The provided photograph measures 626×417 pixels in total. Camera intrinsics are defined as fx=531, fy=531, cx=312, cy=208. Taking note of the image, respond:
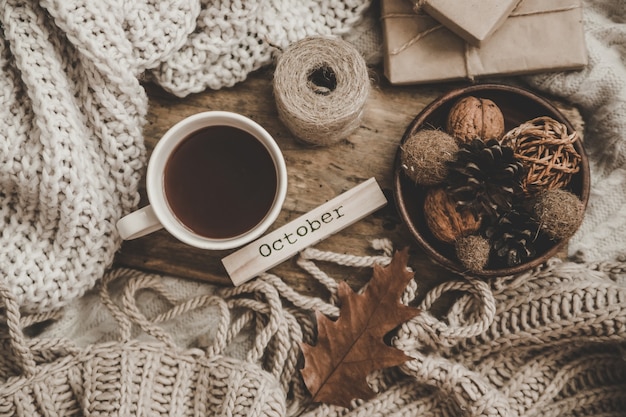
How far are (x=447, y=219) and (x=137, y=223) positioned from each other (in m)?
0.46

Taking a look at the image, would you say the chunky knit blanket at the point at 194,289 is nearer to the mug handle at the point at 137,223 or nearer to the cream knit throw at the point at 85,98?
the cream knit throw at the point at 85,98

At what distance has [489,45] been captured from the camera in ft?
2.93

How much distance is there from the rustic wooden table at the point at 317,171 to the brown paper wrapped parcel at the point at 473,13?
0.36 ft

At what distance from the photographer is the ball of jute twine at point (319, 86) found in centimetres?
82

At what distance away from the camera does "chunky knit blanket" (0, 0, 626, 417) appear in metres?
0.82

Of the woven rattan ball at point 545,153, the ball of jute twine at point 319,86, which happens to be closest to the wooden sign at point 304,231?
the ball of jute twine at point 319,86

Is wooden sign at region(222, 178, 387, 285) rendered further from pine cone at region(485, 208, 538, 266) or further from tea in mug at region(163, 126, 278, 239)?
pine cone at region(485, 208, 538, 266)

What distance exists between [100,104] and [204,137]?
18 centimetres

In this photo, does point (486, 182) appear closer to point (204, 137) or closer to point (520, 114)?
point (520, 114)

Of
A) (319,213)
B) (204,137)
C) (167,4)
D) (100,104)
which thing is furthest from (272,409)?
(167,4)

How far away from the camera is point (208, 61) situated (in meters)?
0.88

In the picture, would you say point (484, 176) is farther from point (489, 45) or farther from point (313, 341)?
point (313, 341)

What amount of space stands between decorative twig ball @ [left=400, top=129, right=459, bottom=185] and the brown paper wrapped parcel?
18 centimetres

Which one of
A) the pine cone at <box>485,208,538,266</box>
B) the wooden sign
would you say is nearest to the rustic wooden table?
the wooden sign
